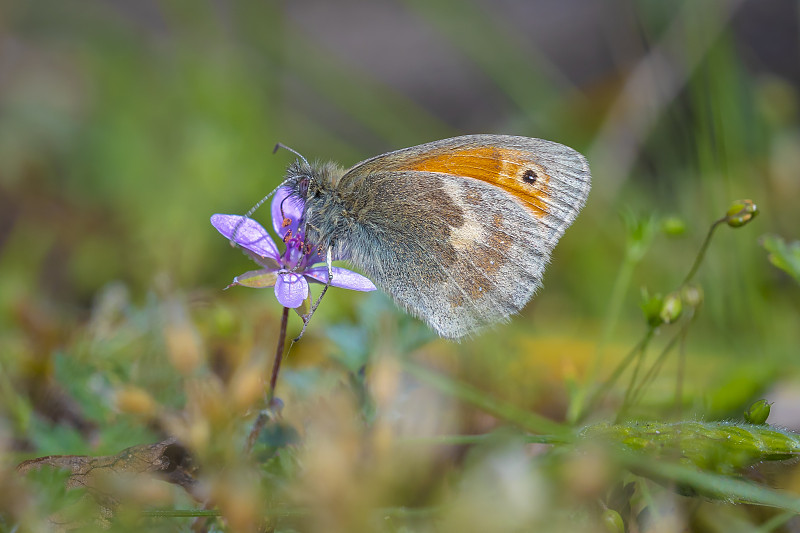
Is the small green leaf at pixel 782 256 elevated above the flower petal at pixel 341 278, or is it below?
above

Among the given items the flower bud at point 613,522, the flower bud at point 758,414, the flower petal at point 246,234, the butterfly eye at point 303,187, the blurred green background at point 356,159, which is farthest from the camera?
the blurred green background at point 356,159

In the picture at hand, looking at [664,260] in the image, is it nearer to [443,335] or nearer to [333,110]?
[443,335]

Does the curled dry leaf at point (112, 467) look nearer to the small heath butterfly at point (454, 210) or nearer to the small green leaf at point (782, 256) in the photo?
the small heath butterfly at point (454, 210)

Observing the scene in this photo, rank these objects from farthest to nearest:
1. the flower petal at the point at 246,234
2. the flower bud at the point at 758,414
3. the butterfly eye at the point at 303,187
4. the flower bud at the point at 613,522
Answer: the butterfly eye at the point at 303,187, the flower petal at the point at 246,234, the flower bud at the point at 758,414, the flower bud at the point at 613,522

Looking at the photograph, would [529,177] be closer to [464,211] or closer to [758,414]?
[464,211]

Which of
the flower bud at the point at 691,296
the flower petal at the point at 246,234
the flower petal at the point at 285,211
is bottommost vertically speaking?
the flower petal at the point at 246,234

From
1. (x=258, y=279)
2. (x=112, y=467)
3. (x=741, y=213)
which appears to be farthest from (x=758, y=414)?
(x=112, y=467)

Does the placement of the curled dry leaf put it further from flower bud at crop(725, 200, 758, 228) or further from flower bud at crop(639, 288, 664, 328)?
flower bud at crop(725, 200, 758, 228)

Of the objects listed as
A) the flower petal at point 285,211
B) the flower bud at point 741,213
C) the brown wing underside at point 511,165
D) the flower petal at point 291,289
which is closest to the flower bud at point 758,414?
the flower bud at point 741,213

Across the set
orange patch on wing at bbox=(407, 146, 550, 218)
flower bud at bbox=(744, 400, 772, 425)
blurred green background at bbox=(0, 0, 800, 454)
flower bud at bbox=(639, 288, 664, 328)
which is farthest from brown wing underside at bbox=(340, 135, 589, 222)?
flower bud at bbox=(744, 400, 772, 425)
